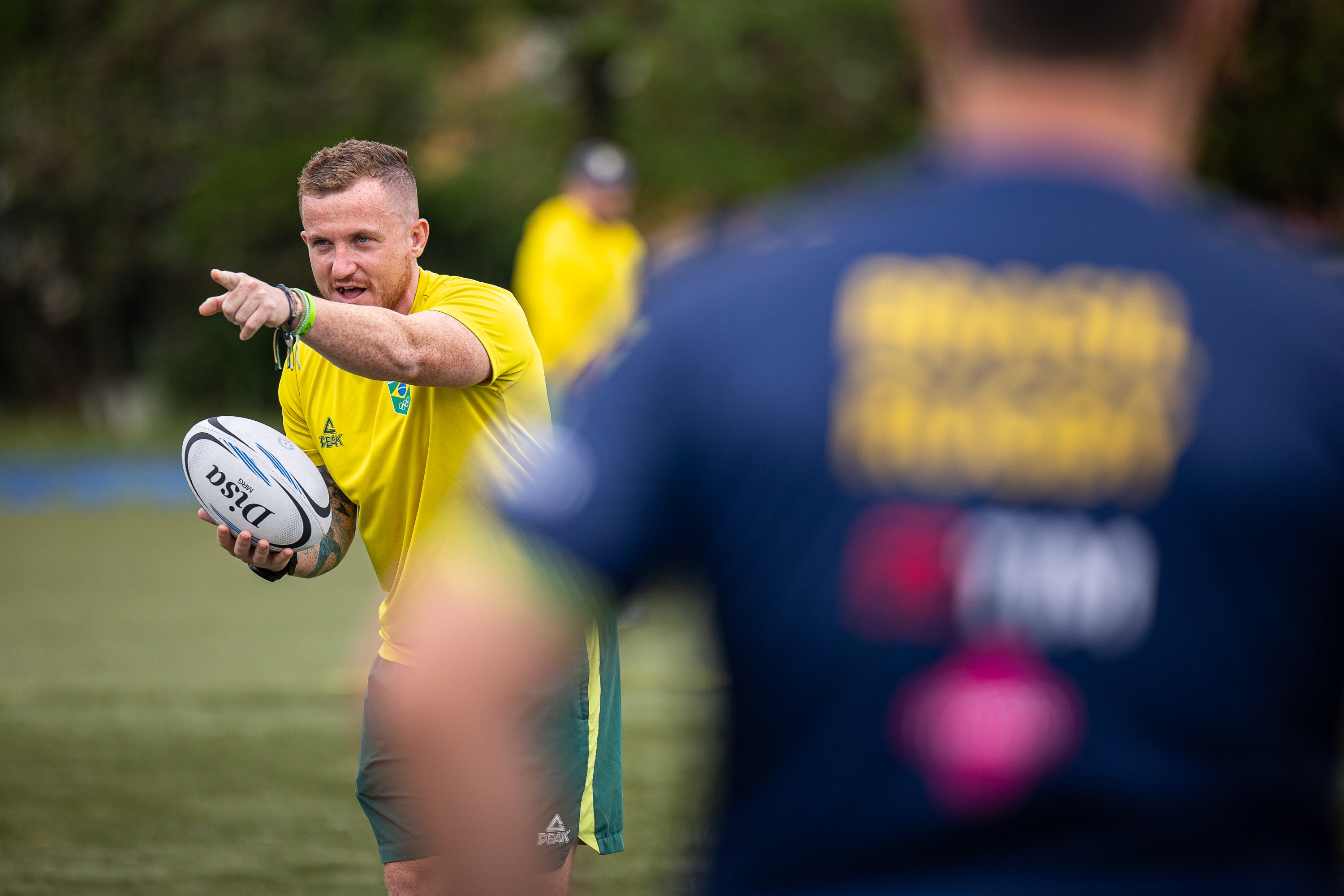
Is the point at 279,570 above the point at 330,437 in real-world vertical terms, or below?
below

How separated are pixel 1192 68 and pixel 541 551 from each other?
29.2 inches

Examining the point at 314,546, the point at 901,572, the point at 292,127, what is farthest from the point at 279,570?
the point at 292,127

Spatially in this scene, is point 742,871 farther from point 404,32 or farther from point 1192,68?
point 404,32

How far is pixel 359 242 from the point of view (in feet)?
12.1

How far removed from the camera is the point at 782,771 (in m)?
1.35

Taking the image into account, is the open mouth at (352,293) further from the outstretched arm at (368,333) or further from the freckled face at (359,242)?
the outstretched arm at (368,333)

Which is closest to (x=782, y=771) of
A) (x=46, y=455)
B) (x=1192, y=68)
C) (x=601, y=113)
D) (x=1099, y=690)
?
(x=1099, y=690)

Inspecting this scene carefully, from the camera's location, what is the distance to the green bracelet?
3102mm

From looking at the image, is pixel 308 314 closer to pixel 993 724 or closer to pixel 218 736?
pixel 993 724

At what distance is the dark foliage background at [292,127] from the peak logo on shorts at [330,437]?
733 inches

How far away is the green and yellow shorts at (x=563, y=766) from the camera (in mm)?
3531

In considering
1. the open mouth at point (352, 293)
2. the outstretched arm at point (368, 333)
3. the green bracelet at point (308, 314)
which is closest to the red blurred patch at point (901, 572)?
the outstretched arm at point (368, 333)

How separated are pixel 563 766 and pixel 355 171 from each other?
1.53m

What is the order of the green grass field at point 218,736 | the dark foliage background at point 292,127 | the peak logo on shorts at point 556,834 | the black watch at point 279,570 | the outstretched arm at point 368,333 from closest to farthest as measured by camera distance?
the outstretched arm at point 368,333 → the peak logo on shorts at point 556,834 → the black watch at point 279,570 → the green grass field at point 218,736 → the dark foliage background at point 292,127
